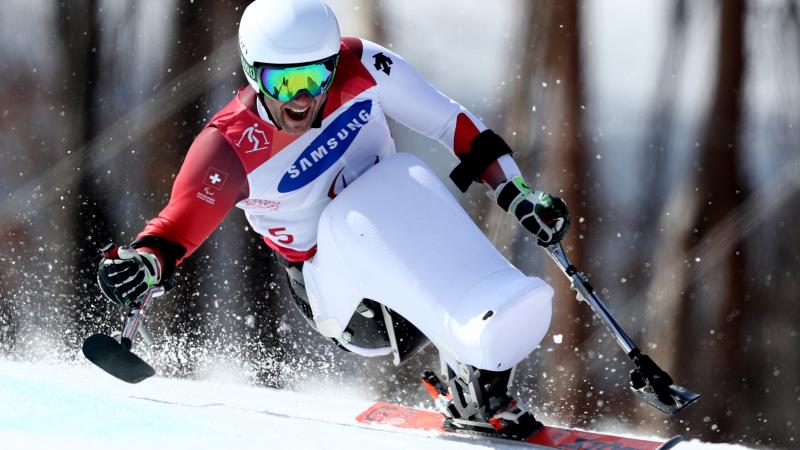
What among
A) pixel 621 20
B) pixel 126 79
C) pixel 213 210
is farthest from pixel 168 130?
pixel 213 210

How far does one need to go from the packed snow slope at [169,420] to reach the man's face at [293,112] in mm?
909

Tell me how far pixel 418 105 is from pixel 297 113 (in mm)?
472

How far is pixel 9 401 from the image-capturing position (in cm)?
375

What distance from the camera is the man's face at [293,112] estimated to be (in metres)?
3.28

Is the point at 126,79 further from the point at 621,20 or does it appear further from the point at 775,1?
the point at 775,1

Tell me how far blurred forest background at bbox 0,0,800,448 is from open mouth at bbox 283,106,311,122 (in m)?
2.01

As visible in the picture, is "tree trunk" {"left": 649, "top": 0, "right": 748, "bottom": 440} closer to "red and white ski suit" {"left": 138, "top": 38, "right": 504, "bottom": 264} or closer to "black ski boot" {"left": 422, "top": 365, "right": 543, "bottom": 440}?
"red and white ski suit" {"left": 138, "top": 38, "right": 504, "bottom": 264}

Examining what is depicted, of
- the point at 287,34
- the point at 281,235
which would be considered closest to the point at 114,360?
the point at 281,235

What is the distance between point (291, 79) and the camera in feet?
10.6

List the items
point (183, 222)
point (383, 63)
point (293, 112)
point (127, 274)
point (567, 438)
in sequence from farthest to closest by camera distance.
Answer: point (383, 63) → point (567, 438) → point (293, 112) → point (183, 222) → point (127, 274)

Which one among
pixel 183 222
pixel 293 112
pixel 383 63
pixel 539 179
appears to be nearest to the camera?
pixel 183 222

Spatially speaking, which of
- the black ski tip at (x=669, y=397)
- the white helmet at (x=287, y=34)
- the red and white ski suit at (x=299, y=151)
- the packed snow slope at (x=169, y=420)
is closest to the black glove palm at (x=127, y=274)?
the red and white ski suit at (x=299, y=151)

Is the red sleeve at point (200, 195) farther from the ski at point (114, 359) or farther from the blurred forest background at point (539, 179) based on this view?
the blurred forest background at point (539, 179)

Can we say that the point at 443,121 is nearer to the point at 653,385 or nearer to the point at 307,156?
the point at 307,156
